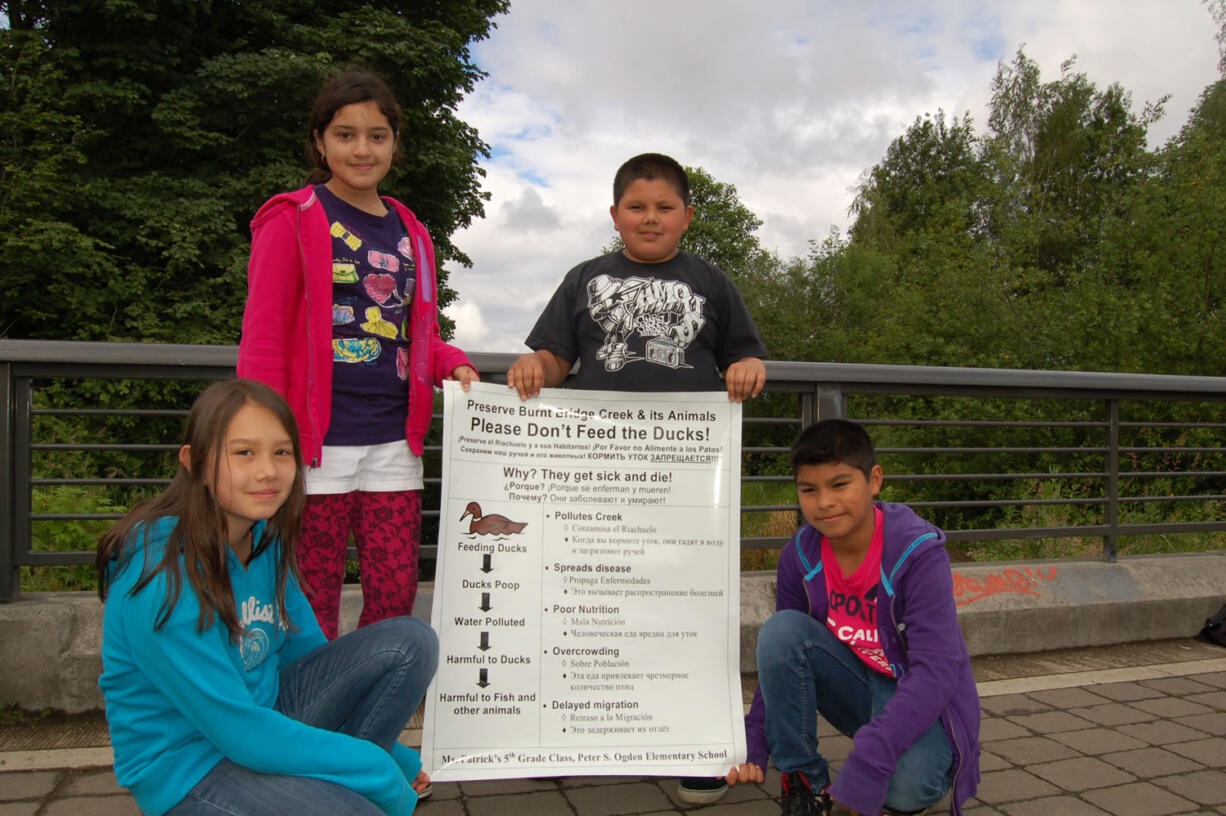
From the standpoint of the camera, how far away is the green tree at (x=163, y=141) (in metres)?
16.4

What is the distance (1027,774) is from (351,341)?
2743 mm

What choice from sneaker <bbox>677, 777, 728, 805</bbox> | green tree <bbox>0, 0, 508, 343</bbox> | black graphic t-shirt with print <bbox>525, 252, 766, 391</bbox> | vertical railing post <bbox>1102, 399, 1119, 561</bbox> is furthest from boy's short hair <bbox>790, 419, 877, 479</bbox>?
green tree <bbox>0, 0, 508, 343</bbox>

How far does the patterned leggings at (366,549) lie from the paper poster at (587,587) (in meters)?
0.13

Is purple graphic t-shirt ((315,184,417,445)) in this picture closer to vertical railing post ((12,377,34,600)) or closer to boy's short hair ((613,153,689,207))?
boy's short hair ((613,153,689,207))

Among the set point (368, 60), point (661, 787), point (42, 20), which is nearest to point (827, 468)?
point (661, 787)

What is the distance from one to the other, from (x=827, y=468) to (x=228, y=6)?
20660mm

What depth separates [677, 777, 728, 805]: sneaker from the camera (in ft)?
9.84

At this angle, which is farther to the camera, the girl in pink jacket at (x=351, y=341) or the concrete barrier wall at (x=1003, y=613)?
the concrete barrier wall at (x=1003, y=613)

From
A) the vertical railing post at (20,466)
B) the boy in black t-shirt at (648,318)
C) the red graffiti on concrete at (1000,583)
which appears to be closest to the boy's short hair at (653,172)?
the boy in black t-shirt at (648,318)

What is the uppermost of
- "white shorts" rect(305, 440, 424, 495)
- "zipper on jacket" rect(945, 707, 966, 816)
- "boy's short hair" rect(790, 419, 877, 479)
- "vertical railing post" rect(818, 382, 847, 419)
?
"vertical railing post" rect(818, 382, 847, 419)

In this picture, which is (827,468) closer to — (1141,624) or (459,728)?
(459,728)

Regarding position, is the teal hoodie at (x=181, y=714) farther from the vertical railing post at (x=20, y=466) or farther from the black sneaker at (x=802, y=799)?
the vertical railing post at (x=20, y=466)

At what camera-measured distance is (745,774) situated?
2.91 metres

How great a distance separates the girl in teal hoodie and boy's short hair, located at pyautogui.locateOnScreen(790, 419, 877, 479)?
4.95 feet
